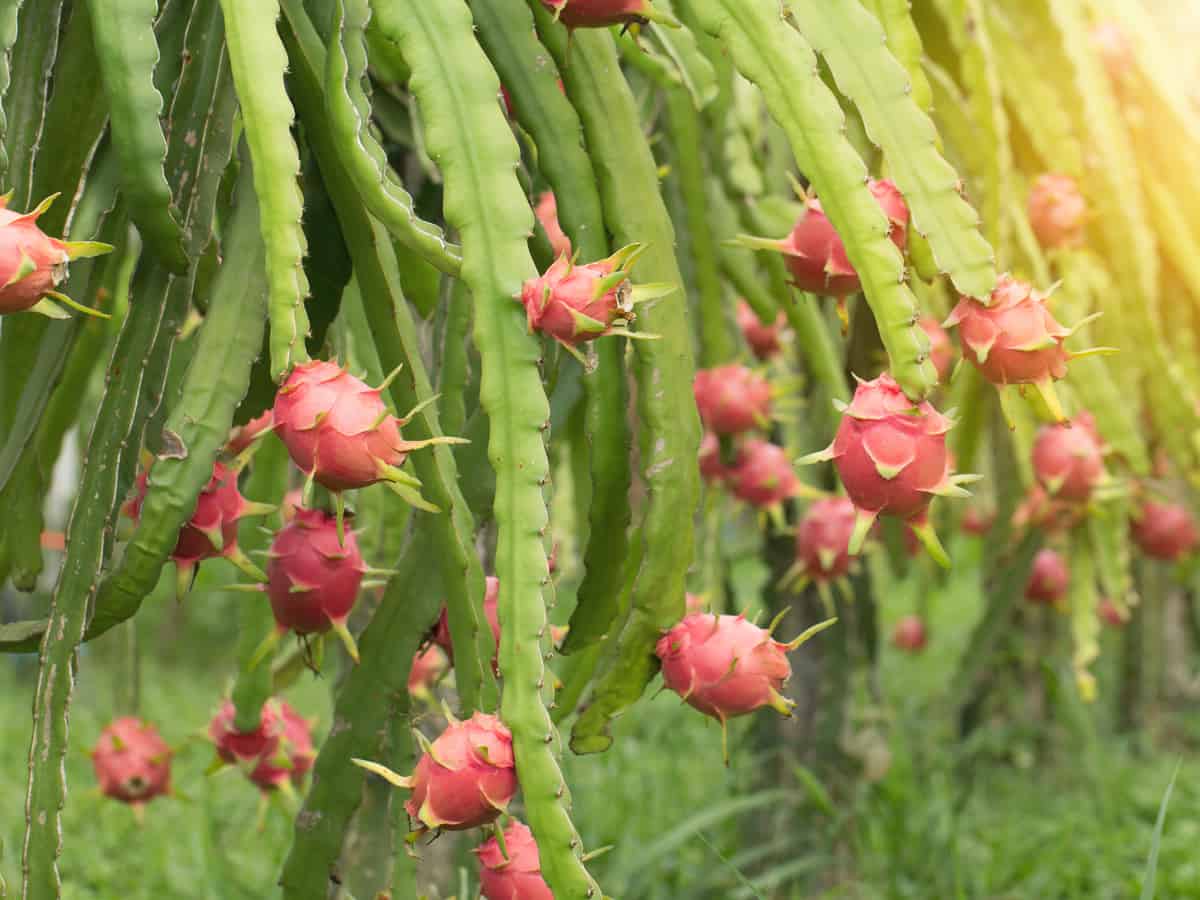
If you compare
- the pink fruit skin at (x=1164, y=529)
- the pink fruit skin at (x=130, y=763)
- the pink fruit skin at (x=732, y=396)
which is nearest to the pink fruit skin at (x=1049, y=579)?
the pink fruit skin at (x=1164, y=529)

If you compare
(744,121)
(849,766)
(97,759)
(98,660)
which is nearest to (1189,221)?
(744,121)

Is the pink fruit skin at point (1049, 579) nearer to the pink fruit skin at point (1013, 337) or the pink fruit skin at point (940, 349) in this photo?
the pink fruit skin at point (940, 349)

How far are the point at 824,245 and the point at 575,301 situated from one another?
10.4 inches

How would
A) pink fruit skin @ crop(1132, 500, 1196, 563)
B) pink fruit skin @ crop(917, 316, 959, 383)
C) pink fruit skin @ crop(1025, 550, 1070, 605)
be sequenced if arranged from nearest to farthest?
pink fruit skin @ crop(917, 316, 959, 383)
pink fruit skin @ crop(1132, 500, 1196, 563)
pink fruit skin @ crop(1025, 550, 1070, 605)

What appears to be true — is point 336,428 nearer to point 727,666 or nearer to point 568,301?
point 568,301

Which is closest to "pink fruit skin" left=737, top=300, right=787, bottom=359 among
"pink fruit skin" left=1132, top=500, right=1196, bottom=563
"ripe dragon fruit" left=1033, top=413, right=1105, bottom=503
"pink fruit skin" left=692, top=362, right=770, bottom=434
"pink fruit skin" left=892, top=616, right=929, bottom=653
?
"pink fruit skin" left=692, top=362, right=770, bottom=434

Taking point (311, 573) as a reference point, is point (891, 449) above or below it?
above

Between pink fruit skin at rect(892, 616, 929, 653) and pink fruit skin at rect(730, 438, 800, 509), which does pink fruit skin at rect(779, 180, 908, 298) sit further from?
pink fruit skin at rect(892, 616, 929, 653)

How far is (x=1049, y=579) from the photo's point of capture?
8.84ft

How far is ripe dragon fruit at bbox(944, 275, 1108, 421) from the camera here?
3.13 feet

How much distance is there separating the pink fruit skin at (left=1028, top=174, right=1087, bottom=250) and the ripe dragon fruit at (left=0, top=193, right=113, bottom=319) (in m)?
1.30

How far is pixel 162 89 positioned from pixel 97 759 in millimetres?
950

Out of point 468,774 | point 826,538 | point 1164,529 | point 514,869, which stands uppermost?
point 468,774

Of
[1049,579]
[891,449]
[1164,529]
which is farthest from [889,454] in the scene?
[1049,579]
